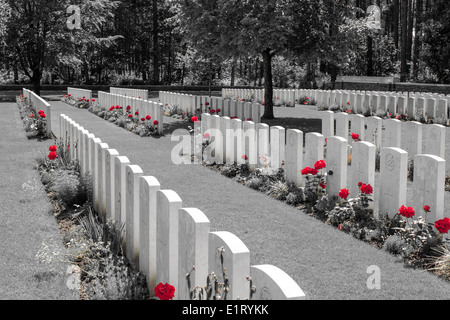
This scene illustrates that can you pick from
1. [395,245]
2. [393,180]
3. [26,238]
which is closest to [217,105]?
[393,180]

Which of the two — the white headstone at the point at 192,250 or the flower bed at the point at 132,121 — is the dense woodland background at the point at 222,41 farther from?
the white headstone at the point at 192,250

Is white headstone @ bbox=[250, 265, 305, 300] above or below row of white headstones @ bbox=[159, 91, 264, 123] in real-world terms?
below

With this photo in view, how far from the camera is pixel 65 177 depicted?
747cm

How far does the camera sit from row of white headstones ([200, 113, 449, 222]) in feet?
19.9

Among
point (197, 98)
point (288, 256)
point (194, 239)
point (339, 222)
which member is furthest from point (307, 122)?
point (194, 239)

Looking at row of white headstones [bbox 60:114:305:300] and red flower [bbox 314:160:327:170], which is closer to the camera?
row of white headstones [bbox 60:114:305:300]

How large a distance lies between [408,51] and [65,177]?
4444 cm

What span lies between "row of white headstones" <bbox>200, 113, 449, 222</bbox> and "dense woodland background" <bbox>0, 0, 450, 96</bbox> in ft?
20.6

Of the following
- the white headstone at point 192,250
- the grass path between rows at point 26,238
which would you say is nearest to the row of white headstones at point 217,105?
the grass path between rows at point 26,238

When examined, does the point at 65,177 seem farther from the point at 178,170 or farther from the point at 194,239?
the point at 194,239

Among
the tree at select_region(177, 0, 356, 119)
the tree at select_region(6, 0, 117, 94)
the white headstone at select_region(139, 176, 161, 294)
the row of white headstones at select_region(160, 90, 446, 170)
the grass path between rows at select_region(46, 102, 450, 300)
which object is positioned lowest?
the grass path between rows at select_region(46, 102, 450, 300)

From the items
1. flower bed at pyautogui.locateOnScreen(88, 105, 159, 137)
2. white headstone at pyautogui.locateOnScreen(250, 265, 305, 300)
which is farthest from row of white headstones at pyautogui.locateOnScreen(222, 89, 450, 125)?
white headstone at pyautogui.locateOnScreen(250, 265, 305, 300)

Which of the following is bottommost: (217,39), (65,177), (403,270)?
(403,270)

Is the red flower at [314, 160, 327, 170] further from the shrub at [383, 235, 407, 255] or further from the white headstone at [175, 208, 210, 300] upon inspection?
Answer: the white headstone at [175, 208, 210, 300]
